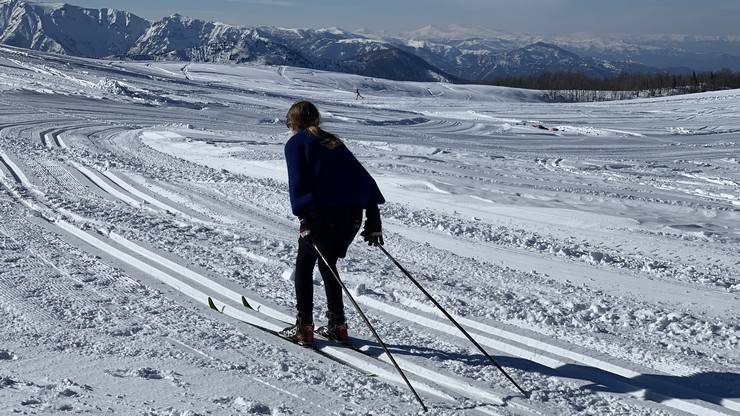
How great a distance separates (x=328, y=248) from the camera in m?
4.68

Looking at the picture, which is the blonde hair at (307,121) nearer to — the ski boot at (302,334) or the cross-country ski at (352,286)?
the cross-country ski at (352,286)

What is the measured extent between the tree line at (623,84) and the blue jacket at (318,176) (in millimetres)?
79648

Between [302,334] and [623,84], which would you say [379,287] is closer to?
[302,334]

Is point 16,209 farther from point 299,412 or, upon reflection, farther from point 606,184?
point 606,184

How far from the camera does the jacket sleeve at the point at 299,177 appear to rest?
14.5 ft

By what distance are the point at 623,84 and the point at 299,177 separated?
106616mm

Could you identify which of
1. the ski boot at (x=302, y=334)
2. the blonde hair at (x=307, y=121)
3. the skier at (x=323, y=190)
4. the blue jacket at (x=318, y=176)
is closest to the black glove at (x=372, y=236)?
the skier at (x=323, y=190)

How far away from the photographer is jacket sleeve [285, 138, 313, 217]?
4.43 m

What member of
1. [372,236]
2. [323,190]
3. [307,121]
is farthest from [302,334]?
[307,121]

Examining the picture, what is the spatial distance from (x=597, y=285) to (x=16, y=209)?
7.35 meters

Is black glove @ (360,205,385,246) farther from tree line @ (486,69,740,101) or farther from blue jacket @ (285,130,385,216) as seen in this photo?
tree line @ (486,69,740,101)

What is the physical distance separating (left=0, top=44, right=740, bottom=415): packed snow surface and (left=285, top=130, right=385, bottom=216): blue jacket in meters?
1.09

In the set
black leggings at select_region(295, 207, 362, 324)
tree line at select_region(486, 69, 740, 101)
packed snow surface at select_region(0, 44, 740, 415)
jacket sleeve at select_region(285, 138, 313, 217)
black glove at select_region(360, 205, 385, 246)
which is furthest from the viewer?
tree line at select_region(486, 69, 740, 101)

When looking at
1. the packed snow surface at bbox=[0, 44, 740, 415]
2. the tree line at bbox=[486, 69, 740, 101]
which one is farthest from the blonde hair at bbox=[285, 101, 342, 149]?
the tree line at bbox=[486, 69, 740, 101]
